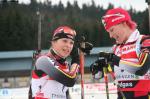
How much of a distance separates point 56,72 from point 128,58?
0.77 m

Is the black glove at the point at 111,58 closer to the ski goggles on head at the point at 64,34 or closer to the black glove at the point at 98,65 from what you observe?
the black glove at the point at 98,65

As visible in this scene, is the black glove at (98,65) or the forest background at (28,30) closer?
the black glove at (98,65)

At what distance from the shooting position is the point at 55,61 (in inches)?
172

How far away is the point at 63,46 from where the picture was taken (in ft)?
14.4

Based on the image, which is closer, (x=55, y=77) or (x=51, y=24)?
(x=55, y=77)

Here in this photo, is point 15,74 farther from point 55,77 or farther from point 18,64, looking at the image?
point 55,77

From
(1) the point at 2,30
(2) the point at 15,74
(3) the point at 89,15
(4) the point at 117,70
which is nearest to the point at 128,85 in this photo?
(4) the point at 117,70

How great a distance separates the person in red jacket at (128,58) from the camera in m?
4.23

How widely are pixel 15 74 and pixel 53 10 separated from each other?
6345 centimetres

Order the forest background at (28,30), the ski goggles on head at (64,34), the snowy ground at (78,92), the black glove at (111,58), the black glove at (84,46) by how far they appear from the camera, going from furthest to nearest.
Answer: the forest background at (28,30) < the snowy ground at (78,92) < the black glove at (84,46) < the ski goggles on head at (64,34) < the black glove at (111,58)

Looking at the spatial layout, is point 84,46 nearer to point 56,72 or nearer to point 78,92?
point 56,72

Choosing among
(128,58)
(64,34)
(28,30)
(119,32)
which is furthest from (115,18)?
(28,30)

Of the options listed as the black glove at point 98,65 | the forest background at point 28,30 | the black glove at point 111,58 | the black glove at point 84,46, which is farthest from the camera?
the forest background at point 28,30

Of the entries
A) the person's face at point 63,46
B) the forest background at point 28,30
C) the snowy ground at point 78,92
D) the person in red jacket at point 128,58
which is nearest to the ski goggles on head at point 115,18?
the person in red jacket at point 128,58
